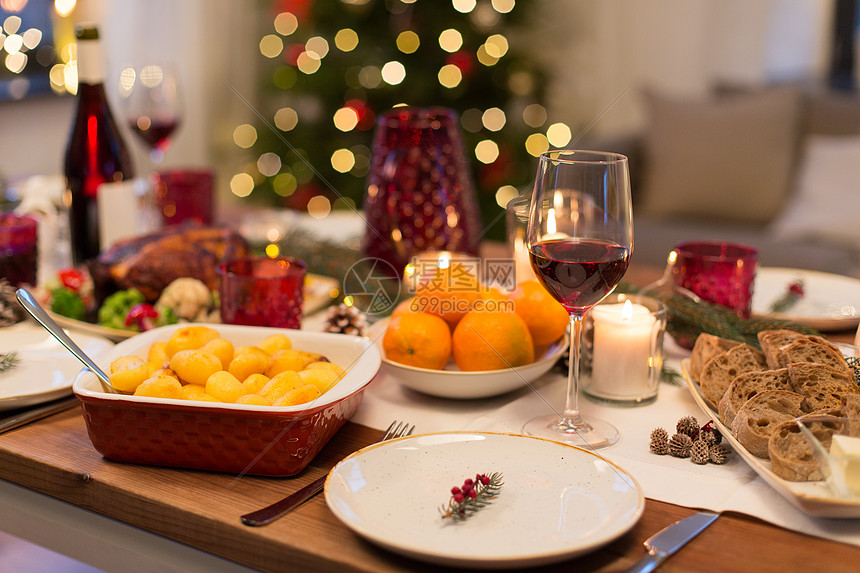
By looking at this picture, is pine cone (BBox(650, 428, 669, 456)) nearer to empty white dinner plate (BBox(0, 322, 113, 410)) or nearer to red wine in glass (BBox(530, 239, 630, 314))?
red wine in glass (BBox(530, 239, 630, 314))

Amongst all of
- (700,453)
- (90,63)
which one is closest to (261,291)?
(700,453)

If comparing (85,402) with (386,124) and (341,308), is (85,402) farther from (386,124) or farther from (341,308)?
(386,124)

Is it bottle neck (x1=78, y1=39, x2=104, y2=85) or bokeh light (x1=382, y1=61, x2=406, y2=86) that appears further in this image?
bokeh light (x1=382, y1=61, x2=406, y2=86)

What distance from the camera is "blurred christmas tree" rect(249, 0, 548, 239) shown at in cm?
342

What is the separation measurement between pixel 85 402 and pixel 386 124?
2.12 feet

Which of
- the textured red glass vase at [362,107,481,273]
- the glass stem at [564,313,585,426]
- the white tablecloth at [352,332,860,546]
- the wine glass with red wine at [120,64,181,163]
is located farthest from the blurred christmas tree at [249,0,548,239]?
the glass stem at [564,313,585,426]

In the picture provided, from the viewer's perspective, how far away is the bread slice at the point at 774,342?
33.5 inches

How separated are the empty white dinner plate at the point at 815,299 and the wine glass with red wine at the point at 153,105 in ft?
4.15

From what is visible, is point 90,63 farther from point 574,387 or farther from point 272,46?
point 272,46

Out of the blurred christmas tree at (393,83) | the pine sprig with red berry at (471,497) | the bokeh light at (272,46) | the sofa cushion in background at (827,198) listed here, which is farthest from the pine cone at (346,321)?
the bokeh light at (272,46)

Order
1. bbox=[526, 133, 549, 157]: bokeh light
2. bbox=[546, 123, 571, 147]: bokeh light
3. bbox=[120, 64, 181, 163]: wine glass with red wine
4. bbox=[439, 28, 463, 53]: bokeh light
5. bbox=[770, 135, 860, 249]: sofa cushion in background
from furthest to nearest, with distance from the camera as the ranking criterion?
bbox=[546, 123, 571, 147]: bokeh light
bbox=[526, 133, 549, 157]: bokeh light
bbox=[439, 28, 463, 53]: bokeh light
bbox=[770, 135, 860, 249]: sofa cushion in background
bbox=[120, 64, 181, 163]: wine glass with red wine

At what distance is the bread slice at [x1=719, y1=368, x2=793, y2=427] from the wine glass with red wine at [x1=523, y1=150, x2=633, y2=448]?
0.39 feet

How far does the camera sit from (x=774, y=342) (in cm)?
87

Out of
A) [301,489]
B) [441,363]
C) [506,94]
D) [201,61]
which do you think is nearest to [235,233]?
[441,363]
